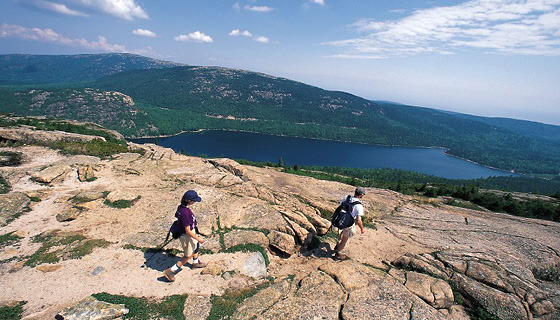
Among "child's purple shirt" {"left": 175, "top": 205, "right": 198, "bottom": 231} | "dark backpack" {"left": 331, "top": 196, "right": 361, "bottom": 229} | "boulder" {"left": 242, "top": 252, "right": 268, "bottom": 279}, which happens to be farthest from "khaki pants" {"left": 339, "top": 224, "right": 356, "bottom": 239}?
"child's purple shirt" {"left": 175, "top": 205, "right": 198, "bottom": 231}

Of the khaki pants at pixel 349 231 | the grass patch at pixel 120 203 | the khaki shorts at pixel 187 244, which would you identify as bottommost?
the grass patch at pixel 120 203

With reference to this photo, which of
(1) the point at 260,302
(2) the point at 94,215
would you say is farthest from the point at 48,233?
(1) the point at 260,302

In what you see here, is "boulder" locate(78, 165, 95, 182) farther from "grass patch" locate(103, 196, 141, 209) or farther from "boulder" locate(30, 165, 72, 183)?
"grass patch" locate(103, 196, 141, 209)

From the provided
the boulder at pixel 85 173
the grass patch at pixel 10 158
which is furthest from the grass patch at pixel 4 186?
the grass patch at pixel 10 158

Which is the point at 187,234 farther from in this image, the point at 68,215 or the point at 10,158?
the point at 10,158

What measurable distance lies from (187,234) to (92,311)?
280cm

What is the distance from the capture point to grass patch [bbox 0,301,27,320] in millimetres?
5891

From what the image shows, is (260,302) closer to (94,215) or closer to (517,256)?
(94,215)

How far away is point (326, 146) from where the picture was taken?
17988 cm

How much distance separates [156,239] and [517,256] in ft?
57.2

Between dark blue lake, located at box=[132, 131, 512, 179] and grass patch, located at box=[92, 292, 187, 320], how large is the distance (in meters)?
117

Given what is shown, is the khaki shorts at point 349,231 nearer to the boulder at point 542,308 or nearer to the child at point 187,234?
the child at point 187,234

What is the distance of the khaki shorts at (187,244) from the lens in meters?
7.76

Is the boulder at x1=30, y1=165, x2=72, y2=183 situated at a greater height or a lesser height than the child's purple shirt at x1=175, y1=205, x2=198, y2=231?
lesser
